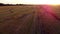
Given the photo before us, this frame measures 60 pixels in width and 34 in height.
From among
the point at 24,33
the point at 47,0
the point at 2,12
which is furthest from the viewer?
the point at 47,0

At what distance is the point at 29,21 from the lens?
0.75 metres

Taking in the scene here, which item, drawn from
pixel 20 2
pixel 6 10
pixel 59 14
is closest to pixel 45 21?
pixel 59 14

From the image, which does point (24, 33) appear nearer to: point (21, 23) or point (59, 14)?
point (21, 23)

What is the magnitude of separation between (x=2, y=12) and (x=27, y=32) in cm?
35

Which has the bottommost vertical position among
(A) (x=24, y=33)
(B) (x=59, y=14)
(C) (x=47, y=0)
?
(A) (x=24, y=33)

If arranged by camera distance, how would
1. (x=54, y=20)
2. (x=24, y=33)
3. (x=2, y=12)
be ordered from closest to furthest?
(x=24, y=33) → (x=54, y=20) → (x=2, y=12)

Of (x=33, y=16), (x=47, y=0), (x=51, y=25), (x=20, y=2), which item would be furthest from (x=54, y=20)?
(x=20, y=2)

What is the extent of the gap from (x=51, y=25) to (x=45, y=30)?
0.07 meters

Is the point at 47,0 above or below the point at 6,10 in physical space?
above

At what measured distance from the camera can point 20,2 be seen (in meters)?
1.15

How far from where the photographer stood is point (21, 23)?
0.73 metres

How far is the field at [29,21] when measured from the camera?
67 centimetres

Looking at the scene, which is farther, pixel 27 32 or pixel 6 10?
pixel 6 10

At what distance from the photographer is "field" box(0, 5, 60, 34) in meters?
0.67
